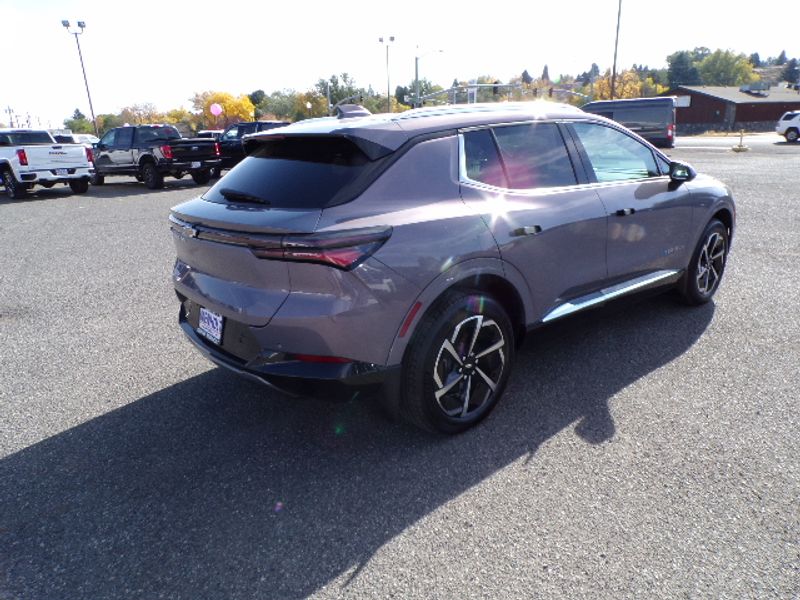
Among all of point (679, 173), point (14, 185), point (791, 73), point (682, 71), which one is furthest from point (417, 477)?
point (791, 73)

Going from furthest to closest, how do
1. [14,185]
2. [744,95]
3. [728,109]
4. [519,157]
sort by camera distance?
[744,95] → [728,109] → [14,185] → [519,157]

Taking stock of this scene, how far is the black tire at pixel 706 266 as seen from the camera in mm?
4812

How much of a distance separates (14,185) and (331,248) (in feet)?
55.0

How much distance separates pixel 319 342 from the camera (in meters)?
2.59

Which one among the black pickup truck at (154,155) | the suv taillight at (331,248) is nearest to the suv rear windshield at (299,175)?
the suv taillight at (331,248)

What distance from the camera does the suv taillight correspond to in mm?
2480

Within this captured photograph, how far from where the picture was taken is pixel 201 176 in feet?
58.7

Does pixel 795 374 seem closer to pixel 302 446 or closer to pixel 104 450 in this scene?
pixel 302 446

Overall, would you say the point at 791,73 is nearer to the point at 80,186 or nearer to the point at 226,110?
the point at 226,110

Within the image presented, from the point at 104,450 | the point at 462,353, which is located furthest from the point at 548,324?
the point at 104,450

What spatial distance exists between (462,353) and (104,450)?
6.86 ft

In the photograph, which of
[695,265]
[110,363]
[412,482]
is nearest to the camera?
[412,482]

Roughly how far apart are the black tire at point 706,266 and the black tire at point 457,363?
242 cm

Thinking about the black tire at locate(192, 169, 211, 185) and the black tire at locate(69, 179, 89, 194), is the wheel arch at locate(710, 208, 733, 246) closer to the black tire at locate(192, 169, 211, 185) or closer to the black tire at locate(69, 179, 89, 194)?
the black tire at locate(192, 169, 211, 185)
